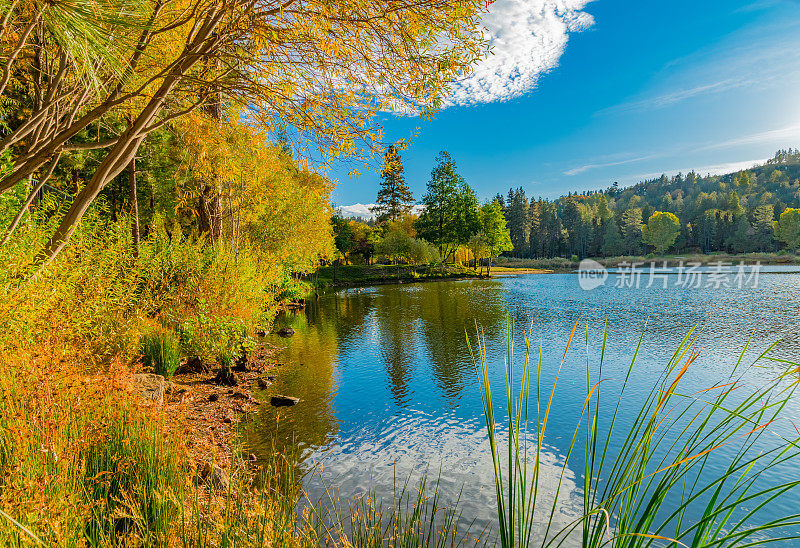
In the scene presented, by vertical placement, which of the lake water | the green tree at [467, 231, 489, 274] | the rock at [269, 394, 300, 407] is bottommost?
the lake water

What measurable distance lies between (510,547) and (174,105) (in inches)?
289

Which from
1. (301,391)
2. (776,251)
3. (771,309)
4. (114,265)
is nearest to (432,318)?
(301,391)

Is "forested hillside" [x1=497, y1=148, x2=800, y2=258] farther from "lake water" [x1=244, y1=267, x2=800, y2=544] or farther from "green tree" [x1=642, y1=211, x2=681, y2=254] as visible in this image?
"lake water" [x1=244, y1=267, x2=800, y2=544]

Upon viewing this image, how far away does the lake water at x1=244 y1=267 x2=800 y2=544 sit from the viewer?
228 inches

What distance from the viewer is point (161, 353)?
7777mm

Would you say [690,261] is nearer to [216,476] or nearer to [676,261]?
[676,261]

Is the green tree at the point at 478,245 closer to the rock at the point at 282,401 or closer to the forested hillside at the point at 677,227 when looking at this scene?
the forested hillside at the point at 677,227

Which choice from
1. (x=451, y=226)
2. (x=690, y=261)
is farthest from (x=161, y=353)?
(x=690, y=261)

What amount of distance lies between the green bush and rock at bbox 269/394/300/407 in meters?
2.05

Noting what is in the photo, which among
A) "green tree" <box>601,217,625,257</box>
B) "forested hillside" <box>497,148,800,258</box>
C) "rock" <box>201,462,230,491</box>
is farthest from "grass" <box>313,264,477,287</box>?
"green tree" <box>601,217,625,257</box>

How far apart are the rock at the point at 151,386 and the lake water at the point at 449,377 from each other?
1.41 metres

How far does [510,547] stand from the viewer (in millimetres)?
1979

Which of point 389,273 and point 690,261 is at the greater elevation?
point 389,273

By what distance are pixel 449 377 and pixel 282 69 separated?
7.71 meters
